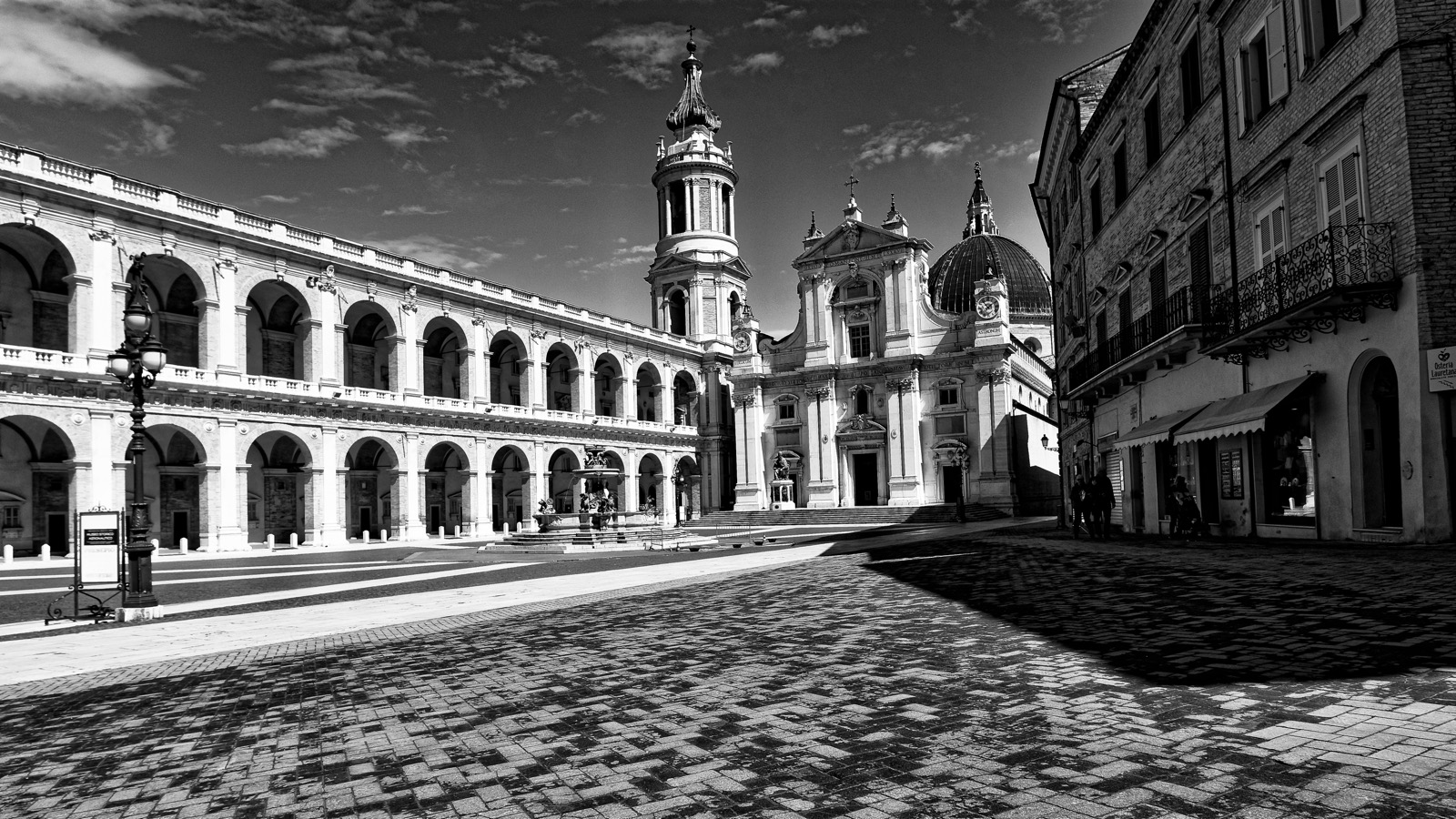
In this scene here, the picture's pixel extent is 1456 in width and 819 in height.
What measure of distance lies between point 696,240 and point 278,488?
39441 millimetres

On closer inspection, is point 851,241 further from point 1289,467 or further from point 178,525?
point 1289,467

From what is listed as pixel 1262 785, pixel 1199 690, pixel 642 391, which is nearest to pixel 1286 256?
pixel 1199 690

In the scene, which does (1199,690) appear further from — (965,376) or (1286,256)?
(965,376)

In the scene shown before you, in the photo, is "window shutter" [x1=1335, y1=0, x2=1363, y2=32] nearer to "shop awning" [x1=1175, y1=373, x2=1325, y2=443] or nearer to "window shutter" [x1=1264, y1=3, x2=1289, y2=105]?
"window shutter" [x1=1264, y1=3, x2=1289, y2=105]

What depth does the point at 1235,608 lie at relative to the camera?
29.2 ft

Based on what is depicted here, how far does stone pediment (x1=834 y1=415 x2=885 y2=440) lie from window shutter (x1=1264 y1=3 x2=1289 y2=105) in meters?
44.6

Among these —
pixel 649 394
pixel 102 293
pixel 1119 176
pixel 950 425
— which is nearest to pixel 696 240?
pixel 649 394

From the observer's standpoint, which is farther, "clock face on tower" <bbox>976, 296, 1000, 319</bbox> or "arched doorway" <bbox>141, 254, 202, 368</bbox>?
"clock face on tower" <bbox>976, 296, 1000, 319</bbox>

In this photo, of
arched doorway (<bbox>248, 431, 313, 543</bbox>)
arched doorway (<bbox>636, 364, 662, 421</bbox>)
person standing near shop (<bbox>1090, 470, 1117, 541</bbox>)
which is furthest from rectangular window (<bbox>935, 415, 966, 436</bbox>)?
arched doorway (<bbox>248, 431, 313, 543</bbox>)

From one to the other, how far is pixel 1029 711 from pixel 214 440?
40904 mm

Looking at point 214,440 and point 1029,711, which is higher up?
point 214,440

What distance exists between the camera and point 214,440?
128 feet

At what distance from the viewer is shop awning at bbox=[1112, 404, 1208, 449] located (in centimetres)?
2002

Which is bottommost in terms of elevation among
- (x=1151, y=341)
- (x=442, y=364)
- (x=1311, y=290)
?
(x=1311, y=290)
